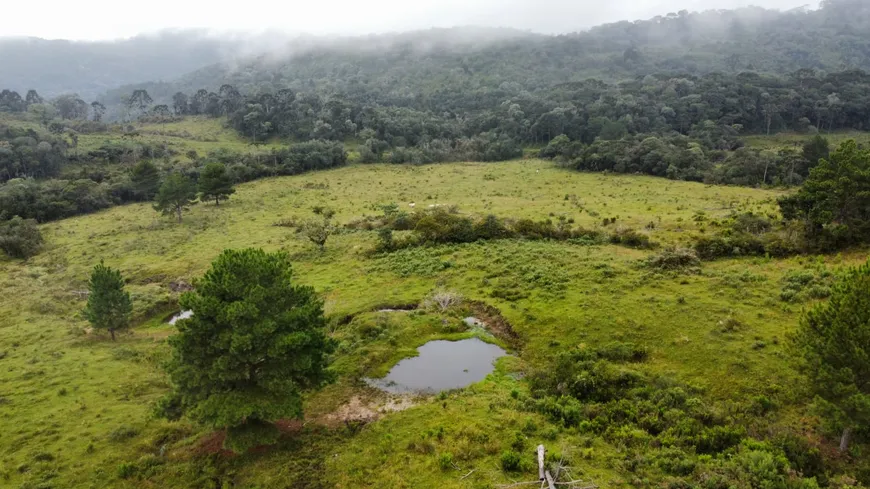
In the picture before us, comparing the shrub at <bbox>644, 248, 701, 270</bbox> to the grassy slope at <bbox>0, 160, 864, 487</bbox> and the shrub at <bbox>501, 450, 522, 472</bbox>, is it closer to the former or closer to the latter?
the grassy slope at <bbox>0, 160, 864, 487</bbox>

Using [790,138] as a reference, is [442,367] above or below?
above

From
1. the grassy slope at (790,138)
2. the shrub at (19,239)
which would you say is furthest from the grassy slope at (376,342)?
the grassy slope at (790,138)

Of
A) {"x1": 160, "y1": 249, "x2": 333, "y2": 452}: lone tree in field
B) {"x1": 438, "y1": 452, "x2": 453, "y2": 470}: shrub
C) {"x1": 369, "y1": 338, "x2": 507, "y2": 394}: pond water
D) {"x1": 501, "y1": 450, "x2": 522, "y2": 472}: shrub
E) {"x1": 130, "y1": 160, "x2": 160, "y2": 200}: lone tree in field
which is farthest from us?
{"x1": 130, "y1": 160, "x2": 160, "y2": 200}: lone tree in field

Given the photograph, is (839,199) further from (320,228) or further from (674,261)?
(320,228)

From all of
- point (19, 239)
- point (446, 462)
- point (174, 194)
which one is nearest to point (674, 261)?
point (446, 462)

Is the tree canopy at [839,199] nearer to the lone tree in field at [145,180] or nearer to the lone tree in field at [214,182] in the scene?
the lone tree in field at [214,182]

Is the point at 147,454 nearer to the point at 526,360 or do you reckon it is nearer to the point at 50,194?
the point at 526,360

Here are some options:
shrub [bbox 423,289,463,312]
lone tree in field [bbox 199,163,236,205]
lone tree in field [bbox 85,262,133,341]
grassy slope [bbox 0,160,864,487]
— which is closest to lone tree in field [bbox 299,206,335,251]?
grassy slope [bbox 0,160,864,487]
